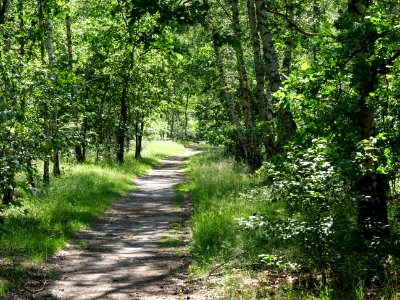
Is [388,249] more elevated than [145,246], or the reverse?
[388,249]

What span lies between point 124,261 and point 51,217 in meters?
3.34

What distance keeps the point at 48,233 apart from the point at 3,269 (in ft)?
8.49

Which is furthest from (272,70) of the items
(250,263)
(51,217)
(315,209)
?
(51,217)

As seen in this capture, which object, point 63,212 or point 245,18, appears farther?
point 245,18

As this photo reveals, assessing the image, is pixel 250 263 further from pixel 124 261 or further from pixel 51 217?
pixel 51 217

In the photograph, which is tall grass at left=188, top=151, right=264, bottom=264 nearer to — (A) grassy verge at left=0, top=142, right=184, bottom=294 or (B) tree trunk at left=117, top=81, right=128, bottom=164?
(A) grassy verge at left=0, top=142, right=184, bottom=294

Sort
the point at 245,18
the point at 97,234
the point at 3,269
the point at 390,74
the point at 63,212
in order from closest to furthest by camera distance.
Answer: the point at 390,74, the point at 3,269, the point at 97,234, the point at 63,212, the point at 245,18

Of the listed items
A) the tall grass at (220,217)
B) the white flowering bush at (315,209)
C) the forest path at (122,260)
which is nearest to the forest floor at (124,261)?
the forest path at (122,260)

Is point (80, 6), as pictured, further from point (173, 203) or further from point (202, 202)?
point (202, 202)

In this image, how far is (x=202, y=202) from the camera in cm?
1320

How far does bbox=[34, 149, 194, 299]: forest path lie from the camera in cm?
705

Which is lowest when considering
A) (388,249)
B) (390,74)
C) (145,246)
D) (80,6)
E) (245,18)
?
(145,246)

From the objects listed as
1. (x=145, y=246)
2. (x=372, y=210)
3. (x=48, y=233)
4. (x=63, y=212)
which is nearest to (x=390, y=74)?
(x=372, y=210)

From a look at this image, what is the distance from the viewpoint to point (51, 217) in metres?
11.1
